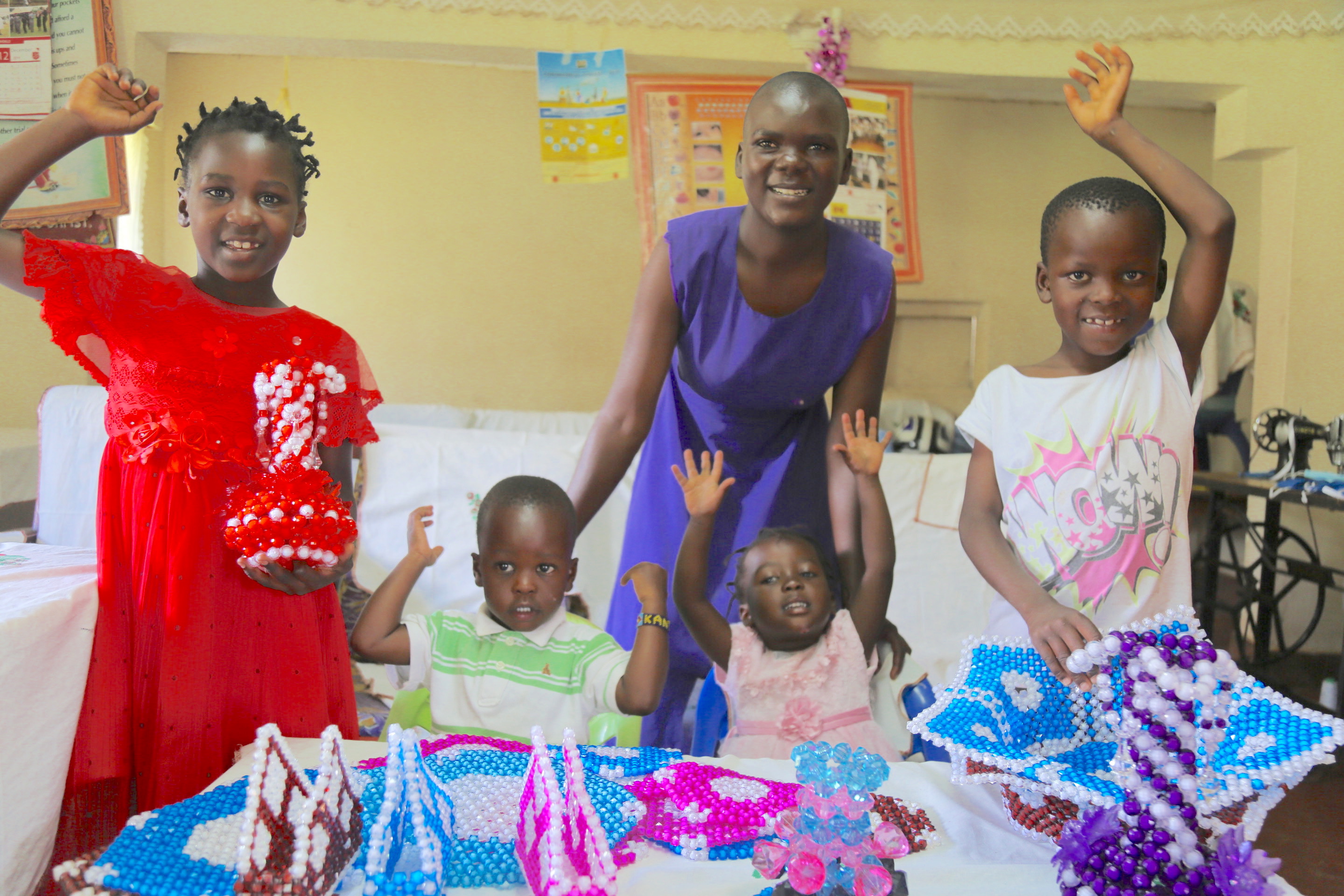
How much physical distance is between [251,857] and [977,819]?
845mm

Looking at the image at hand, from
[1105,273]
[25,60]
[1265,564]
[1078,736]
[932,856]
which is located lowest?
[1265,564]

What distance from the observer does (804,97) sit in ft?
4.82

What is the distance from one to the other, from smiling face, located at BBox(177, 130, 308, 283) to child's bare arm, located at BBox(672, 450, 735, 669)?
2.54 feet

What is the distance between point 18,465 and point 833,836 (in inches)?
119

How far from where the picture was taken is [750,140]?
4.96 ft

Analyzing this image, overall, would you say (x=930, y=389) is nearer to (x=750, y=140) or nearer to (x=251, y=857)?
(x=750, y=140)

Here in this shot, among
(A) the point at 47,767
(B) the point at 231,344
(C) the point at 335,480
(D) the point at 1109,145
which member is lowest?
(A) the point at 47,767

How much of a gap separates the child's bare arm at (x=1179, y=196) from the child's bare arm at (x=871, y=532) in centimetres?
55

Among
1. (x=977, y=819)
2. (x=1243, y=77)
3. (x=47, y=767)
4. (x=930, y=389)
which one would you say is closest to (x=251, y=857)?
(x=47, y=767)

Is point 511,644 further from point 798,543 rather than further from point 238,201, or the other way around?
point 238,201

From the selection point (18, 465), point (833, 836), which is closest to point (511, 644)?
point (833, 836)

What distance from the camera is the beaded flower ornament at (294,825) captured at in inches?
35.9

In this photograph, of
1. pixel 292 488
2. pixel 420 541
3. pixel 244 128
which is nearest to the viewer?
pixel 292 488

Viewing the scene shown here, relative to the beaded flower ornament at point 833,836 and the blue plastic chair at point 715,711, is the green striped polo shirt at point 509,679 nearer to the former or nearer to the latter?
the blue plastic chair at point 715,711
